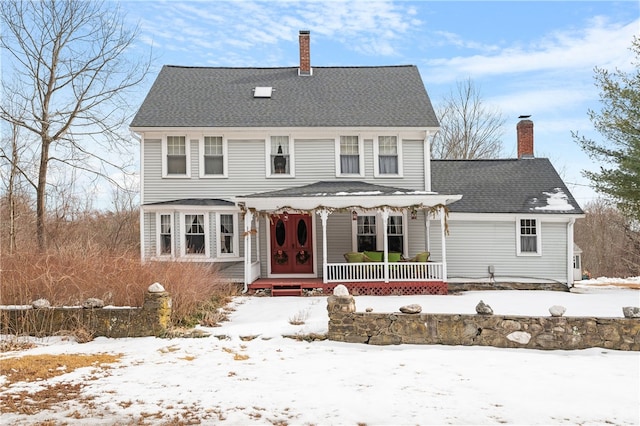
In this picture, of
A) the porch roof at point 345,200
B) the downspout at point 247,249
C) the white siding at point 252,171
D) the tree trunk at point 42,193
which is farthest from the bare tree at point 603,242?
the tree trunk at point 42,193

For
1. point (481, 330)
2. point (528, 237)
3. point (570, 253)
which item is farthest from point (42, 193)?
point (570, 253)

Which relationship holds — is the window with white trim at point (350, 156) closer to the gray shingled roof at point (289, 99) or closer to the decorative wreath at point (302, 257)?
the gray shingled roof at point (289, 99)

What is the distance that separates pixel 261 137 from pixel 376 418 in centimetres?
1200

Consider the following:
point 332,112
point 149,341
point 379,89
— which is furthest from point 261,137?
point 149,341

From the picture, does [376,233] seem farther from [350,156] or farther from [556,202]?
[556,202]

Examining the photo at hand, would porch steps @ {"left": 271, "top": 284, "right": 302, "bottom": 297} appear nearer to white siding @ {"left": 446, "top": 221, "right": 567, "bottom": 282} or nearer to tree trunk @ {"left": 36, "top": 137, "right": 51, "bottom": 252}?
white siding @ {"left": 446, "top": 221, "right": 567, "bottom": 282}

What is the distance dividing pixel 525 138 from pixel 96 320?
16.9 meters

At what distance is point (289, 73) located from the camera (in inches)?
739

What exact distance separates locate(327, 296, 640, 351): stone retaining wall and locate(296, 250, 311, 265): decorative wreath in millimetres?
7102

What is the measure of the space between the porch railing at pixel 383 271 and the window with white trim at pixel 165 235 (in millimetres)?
5349

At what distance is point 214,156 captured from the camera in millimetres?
15750

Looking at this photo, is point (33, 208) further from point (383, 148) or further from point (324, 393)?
point (324, 393)

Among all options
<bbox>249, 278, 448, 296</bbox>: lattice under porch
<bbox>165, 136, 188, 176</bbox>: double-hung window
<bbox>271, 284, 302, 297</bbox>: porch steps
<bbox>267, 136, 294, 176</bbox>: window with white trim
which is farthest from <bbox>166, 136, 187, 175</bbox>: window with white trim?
<bbox>271, 284, 302, 297</bbox>: porch steps

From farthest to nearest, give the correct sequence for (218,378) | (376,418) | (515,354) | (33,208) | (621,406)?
1. (33,208)
2. (515,354)
3. (218,378)
4. (621,406)
5. (376,418)
